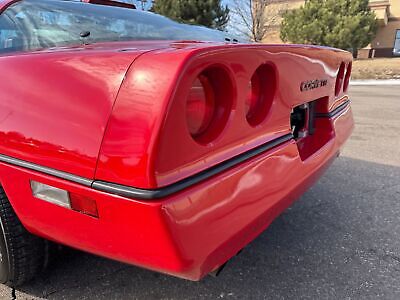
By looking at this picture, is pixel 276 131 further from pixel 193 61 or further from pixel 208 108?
pixel 193 61

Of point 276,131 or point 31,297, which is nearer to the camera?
point 276,131

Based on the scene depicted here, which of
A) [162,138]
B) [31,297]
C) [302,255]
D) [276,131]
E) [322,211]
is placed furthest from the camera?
→ [322,211]

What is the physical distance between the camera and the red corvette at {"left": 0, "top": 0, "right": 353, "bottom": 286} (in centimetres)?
114

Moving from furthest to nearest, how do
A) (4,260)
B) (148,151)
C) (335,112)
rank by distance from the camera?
(335,112), (4,260), (148,151)

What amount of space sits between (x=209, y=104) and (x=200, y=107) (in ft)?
0.12

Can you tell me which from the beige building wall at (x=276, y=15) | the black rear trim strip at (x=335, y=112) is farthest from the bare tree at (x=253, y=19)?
the black rear trim strip at (x=335, y=112)

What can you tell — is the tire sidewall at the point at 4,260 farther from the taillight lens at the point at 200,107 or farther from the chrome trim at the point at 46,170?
the taillight lens at the point at 200,107

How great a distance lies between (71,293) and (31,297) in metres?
0.19

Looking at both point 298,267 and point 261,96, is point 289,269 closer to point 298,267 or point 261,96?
point 298,267

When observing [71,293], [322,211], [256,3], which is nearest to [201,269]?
[71,293]

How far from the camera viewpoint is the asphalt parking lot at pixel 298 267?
188cm

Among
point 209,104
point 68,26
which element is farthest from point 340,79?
point 68,26

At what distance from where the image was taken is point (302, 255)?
2.21m

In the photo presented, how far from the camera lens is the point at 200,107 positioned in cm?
133
